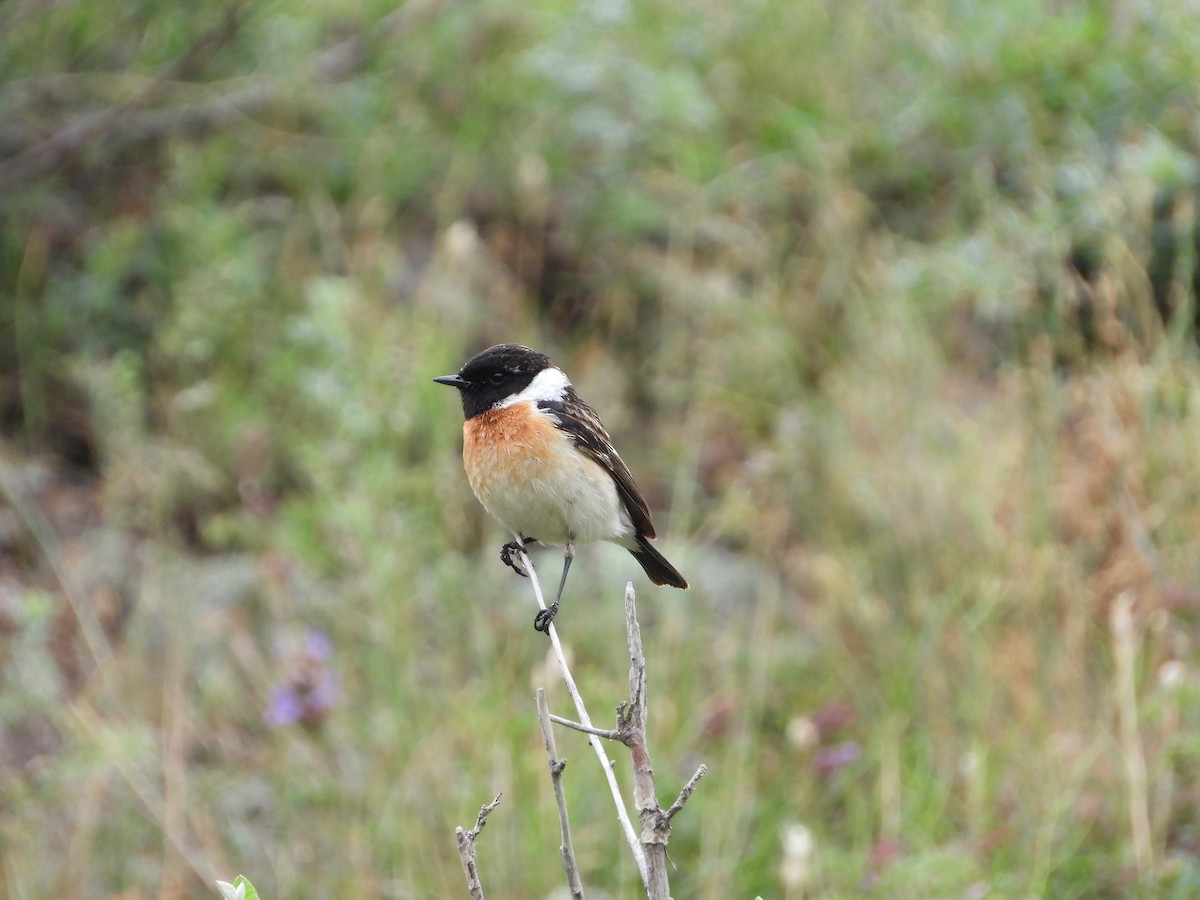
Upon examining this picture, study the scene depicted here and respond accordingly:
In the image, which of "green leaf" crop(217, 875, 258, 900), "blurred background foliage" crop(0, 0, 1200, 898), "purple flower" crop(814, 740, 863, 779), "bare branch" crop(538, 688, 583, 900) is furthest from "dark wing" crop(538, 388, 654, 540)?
"green leaf" crop(217, 875, 258, 900)

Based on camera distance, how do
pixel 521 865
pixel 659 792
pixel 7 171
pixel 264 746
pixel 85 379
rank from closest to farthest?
1. pixel 521 865
2. pixel 659 792
3. pixel 264 746
4. pixel 85 379
5. pixel 7 171

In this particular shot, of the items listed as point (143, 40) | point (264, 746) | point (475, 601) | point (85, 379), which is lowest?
point (264, 746)

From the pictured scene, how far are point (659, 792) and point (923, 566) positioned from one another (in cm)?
140

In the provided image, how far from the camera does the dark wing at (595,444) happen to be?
3.59 metres

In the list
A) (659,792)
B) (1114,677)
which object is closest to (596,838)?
(659,792)

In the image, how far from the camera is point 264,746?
14.6ft

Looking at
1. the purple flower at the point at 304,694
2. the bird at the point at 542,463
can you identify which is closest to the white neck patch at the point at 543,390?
the bird at the point at 542,463

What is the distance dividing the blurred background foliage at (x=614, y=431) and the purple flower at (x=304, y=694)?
16 millimetres

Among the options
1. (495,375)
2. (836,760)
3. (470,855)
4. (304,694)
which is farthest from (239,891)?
(836,760)

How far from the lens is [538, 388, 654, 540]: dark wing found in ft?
11.8

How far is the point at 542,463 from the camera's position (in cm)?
340

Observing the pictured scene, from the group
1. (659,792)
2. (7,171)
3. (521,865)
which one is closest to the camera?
(521,865)

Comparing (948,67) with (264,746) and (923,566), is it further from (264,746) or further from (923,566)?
(264,746)

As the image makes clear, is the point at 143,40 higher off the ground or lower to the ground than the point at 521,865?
higher
